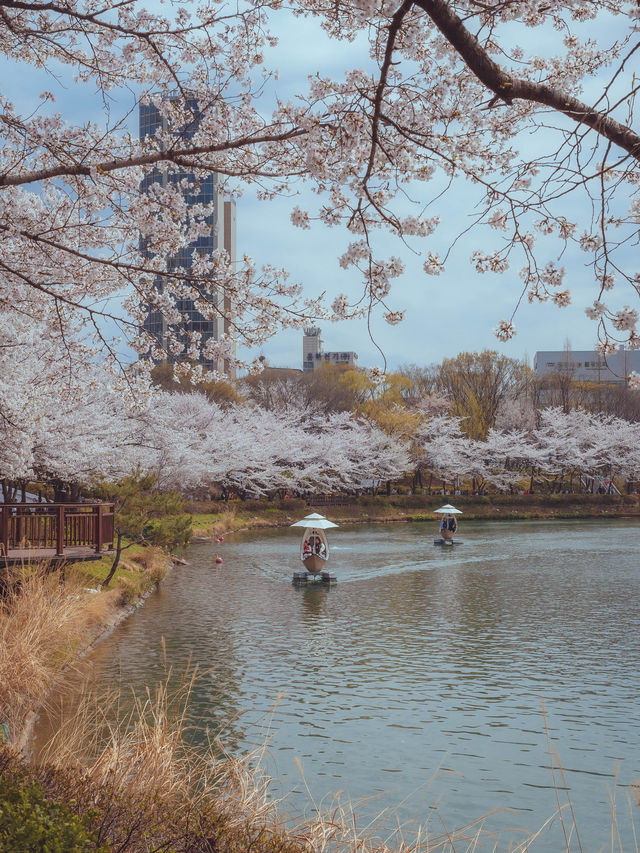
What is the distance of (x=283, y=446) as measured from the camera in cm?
4850

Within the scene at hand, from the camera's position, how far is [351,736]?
9336 mm

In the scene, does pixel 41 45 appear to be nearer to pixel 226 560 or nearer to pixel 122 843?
pixel 122 843

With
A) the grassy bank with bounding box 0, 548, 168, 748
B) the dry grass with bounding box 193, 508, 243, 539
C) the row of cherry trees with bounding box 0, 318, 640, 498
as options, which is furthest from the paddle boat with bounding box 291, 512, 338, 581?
the dry grass with bounding box 193, 508, 243, 539

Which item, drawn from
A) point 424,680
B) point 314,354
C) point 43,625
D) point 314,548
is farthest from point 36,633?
point 314,354

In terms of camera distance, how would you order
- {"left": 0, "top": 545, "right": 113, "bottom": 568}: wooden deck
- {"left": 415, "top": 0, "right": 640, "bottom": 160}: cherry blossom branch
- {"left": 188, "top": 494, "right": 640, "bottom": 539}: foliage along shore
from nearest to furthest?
{"left": 415, "top": 0, "right": 640, "bottom": 160}: cherry blossom branch → {"left": 0, "top": 545, "right": 113, "bottom": 568}: wooden deck → {"left": 188, "top": 494, "right": 640, "bottom": 539}: foliage along shore

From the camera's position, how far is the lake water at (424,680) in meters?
7.84

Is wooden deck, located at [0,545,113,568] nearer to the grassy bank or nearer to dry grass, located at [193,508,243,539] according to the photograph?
the grassy bank

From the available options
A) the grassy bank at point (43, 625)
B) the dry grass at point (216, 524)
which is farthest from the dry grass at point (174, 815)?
the dry grass at point (216, 524)

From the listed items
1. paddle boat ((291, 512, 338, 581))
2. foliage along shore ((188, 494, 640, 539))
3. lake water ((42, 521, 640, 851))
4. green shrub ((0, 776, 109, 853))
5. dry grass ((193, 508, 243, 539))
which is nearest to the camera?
green shrub ((0, 776, 109, 853))

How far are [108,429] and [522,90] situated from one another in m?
22.7

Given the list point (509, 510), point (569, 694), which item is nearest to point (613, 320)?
point (569, 694)

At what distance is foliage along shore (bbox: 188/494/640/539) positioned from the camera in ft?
146

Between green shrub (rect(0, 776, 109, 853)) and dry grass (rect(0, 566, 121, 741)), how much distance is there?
3.91 meters

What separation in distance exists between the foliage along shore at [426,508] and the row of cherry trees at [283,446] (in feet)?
5.61
